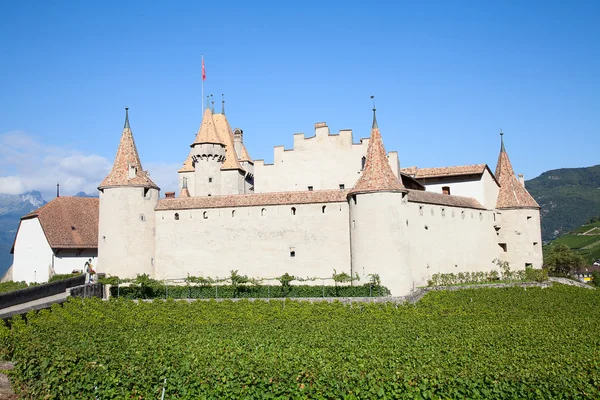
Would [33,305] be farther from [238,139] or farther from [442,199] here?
[238,139]

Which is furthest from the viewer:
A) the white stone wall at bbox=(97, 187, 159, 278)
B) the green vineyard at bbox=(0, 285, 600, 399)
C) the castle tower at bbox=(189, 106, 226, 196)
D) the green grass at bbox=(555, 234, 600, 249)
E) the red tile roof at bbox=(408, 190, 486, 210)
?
the green grass at bbox=(555, 234, 600, 249)

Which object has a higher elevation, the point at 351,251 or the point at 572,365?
the point at 351,251

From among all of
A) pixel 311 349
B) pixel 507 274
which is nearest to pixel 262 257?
pixel 507 274

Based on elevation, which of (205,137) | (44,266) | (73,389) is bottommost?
(73,389)

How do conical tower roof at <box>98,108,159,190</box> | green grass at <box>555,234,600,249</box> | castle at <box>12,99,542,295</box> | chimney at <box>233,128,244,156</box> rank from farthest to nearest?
green grass at <box>555,234,600,249</box>, chimney at <box>233,128,244,156</box>, conical tower roof at <box>98,108,159,190</box>, castle at <box>12,99,542,295</box>

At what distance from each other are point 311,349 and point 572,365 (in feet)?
26.9

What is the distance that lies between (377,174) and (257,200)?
9013 mm

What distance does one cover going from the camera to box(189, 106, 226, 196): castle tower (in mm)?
50312

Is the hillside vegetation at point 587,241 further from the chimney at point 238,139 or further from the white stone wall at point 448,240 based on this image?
the chimney at point 238,139

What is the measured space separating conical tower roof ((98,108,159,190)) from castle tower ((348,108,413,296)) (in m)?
15.3

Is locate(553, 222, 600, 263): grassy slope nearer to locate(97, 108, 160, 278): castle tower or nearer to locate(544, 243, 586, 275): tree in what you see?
locate(544, 243, 586, 275): tree

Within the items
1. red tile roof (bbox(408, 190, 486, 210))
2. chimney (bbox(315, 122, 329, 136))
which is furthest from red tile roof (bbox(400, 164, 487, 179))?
chimney (bbox(315, 122, 329, 136))

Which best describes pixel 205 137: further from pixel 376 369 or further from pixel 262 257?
pixel 376 369

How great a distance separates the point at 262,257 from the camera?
133ft
